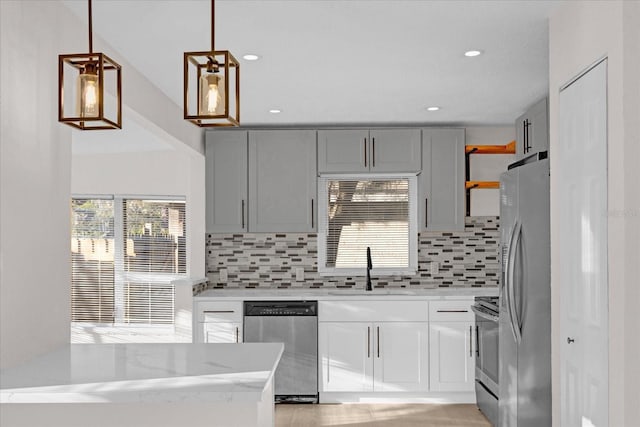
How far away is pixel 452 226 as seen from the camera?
5656 mm

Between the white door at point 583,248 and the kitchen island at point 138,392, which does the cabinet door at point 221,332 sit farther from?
the white door at point 583,248

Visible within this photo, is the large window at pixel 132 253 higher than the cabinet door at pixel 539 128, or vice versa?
the cabinet door at pixel 539 128

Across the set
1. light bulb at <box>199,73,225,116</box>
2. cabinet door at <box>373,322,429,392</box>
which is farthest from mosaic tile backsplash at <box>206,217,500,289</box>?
light bulb at <box>199,73,225,116</box>

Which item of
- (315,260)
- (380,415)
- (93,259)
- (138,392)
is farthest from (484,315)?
(93,259)

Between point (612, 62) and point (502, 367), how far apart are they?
7.42 ft

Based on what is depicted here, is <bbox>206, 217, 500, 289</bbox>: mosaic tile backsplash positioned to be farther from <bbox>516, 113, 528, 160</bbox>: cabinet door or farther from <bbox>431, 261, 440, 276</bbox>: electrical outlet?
<bbox>516, 113, 528, 160</bbox>: cabinet door

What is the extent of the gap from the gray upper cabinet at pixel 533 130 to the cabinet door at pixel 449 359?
1544mm

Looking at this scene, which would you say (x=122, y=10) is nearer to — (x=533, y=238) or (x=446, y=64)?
(x=446, y=64)

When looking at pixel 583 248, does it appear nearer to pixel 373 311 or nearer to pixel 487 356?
pixel 487 356

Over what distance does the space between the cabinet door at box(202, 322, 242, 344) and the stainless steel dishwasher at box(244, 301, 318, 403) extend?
8 cm

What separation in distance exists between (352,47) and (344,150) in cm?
223

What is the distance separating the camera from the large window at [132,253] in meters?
7.09

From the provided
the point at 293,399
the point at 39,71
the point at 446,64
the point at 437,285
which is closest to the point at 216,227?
the point at 293,399

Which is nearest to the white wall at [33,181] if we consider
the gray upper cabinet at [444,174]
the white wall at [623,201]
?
the white wall at [623,201]
